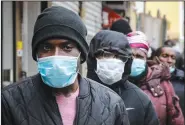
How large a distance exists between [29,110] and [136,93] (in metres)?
1.46

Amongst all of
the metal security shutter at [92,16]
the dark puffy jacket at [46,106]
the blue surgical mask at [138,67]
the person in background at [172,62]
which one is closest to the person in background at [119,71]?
the blue surgical mask at [138,67]

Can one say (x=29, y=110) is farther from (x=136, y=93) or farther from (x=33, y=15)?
(x=33, y=15)

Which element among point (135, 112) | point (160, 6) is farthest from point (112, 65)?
point (160, 6)

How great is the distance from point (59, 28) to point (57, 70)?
238 mm

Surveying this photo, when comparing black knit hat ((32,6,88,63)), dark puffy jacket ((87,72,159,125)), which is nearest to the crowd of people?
black knit hat ((32,6,88,63))

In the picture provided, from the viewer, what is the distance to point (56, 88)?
8.29 ft

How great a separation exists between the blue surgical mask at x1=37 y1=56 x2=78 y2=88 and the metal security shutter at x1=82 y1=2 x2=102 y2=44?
22.4 feet

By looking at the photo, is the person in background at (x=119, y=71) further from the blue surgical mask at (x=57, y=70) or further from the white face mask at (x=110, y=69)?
the blue surgical mask at (x=57, y=70)

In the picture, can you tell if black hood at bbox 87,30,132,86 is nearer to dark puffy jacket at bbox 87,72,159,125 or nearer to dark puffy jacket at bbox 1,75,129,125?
dark puffy jacket at bbox 87,72,159,125

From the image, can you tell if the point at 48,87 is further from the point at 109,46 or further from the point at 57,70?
the point at 109,46

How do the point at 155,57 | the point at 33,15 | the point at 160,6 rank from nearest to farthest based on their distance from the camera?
the point at 155,57, the point at 33,15, the point at 160,6

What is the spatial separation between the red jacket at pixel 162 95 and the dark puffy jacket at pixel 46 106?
1905 mm

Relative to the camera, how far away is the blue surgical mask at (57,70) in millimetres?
2451

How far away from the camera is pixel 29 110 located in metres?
2.39
